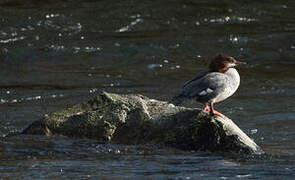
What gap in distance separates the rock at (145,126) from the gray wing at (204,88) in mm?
169

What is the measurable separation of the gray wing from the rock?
169 millimetres

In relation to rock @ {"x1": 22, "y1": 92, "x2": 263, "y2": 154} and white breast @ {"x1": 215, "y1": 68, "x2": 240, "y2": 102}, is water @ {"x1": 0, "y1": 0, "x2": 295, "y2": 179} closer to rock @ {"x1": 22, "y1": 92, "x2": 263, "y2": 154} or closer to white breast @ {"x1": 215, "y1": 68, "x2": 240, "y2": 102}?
rock @ {"x1": 22, "y1": 92, "x2": 263, "y2": 154}

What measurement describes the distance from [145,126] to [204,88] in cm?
75

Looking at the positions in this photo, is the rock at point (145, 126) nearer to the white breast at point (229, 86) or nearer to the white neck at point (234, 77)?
the white breast at point (229, 86)

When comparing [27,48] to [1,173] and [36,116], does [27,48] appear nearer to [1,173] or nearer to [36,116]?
[36,116]

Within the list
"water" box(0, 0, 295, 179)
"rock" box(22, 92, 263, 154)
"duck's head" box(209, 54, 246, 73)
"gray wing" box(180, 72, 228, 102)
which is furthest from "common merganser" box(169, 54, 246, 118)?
"water" box(0, 0, 295, 179)

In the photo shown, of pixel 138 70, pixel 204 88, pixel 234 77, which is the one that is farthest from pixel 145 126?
pixel 138 70

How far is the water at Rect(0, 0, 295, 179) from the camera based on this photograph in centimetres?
828

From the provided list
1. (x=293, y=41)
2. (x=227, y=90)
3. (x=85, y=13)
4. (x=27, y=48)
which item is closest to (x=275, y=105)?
(x=227, y=90)

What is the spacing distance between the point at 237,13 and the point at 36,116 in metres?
7.48

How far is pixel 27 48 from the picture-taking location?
15883 millimetres

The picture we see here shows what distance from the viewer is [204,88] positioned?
29.0 ft

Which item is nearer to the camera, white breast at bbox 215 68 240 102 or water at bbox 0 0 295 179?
water at bbox 0 0 295 179

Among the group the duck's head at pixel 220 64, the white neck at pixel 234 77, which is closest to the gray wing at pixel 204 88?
the white neck at pixel 234 77
